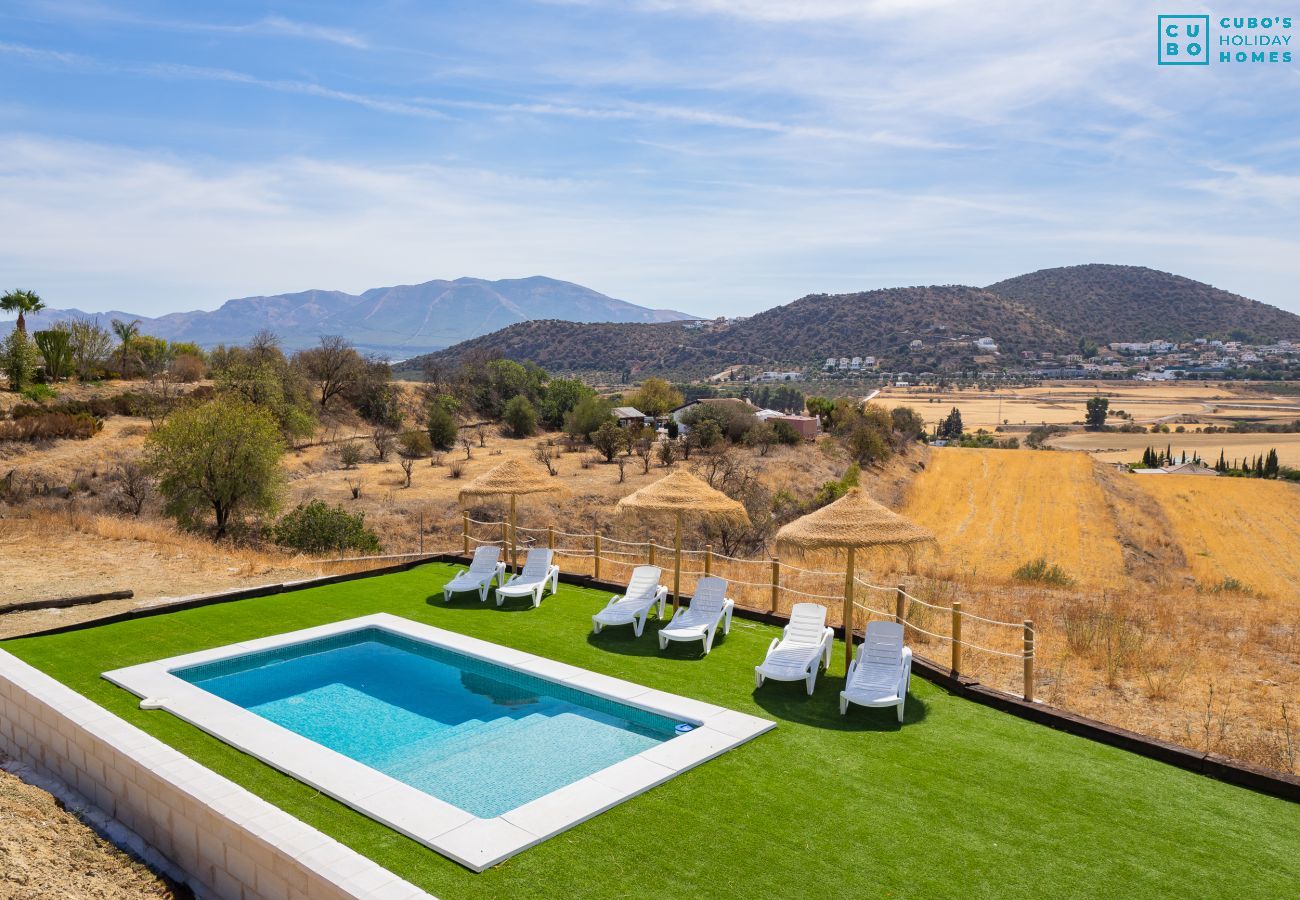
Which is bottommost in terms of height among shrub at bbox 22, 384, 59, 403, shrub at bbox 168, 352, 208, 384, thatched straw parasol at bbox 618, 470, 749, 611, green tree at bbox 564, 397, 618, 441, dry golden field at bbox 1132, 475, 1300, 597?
dry golden field at bbox 1132, 475, 1300, 597

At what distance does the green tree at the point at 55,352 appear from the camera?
36344 mm

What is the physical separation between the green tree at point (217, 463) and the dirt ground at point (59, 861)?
44.8ft

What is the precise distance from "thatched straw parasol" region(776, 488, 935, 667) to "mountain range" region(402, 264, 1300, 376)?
298 ft

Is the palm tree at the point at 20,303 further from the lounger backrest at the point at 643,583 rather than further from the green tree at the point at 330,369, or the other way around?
the lounger backrest at the point at 643,583

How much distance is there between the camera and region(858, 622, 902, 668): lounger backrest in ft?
28.3

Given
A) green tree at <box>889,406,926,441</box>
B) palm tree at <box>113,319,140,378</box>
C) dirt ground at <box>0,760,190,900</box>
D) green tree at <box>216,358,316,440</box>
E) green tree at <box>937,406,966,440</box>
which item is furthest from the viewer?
green tree at <box>937,406,966,440</box>

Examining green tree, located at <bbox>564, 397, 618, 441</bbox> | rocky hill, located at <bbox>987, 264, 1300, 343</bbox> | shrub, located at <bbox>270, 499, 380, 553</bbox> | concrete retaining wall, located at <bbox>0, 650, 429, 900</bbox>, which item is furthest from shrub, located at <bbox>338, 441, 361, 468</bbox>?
rocky hill, located at <bbox>987, 264, 1300, 343</bbox>

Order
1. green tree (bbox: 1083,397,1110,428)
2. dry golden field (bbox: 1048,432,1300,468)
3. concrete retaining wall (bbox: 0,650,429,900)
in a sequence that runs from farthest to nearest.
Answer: green tree (bbox: 1083,397,1110,428) → dry golden field (bbox: 1048,432,1300,468) → concrete retaining wall (bbox: 0,650,429,900)

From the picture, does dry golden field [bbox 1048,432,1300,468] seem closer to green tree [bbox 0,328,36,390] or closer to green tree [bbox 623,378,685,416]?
green tree [bbox 623,378,685,416]

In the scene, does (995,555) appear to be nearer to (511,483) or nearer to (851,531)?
(511,483)

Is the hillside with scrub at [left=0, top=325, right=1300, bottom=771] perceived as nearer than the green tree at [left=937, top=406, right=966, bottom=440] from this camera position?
Yes

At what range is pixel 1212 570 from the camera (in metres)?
27.0

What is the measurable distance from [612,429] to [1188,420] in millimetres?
64878

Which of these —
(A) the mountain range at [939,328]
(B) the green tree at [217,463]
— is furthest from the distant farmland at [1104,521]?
(A) the mountain range at [939,328]
